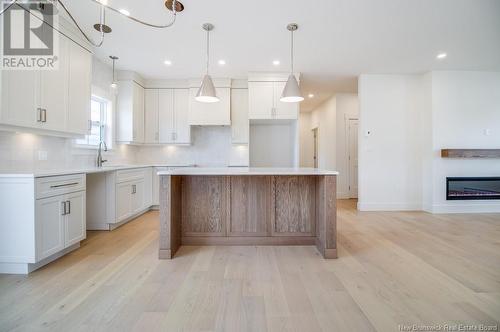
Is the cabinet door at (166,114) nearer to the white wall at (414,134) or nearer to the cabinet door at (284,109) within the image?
the cabinet door at (284,109)

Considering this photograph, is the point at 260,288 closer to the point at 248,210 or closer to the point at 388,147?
the point at 248,210

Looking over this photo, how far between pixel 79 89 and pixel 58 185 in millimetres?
1395

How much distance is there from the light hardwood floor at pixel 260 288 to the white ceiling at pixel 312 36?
2703 mm

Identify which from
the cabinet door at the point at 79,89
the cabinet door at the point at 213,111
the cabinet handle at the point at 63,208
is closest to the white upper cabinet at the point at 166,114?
the cabinet door at the point at 213,111

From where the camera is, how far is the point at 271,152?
5.41 meters

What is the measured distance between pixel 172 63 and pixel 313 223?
347 centimetres

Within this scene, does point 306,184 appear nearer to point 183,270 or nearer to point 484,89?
point 183,270

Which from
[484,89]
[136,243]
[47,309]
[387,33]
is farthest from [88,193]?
[484,89]

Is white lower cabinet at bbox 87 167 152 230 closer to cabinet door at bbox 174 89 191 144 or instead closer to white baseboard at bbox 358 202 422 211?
cabinet door at bbox 174 89 191 144

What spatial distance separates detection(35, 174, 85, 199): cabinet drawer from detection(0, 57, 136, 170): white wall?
59cm

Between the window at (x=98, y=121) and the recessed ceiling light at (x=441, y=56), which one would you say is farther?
the window at (x=98, y=121)

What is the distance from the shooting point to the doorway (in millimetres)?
6145

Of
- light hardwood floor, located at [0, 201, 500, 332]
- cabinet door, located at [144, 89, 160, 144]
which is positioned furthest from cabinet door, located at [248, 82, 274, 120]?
light hardwood floor, located at [0, 201, 500, 332]

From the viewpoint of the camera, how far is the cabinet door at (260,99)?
4.48 metres
